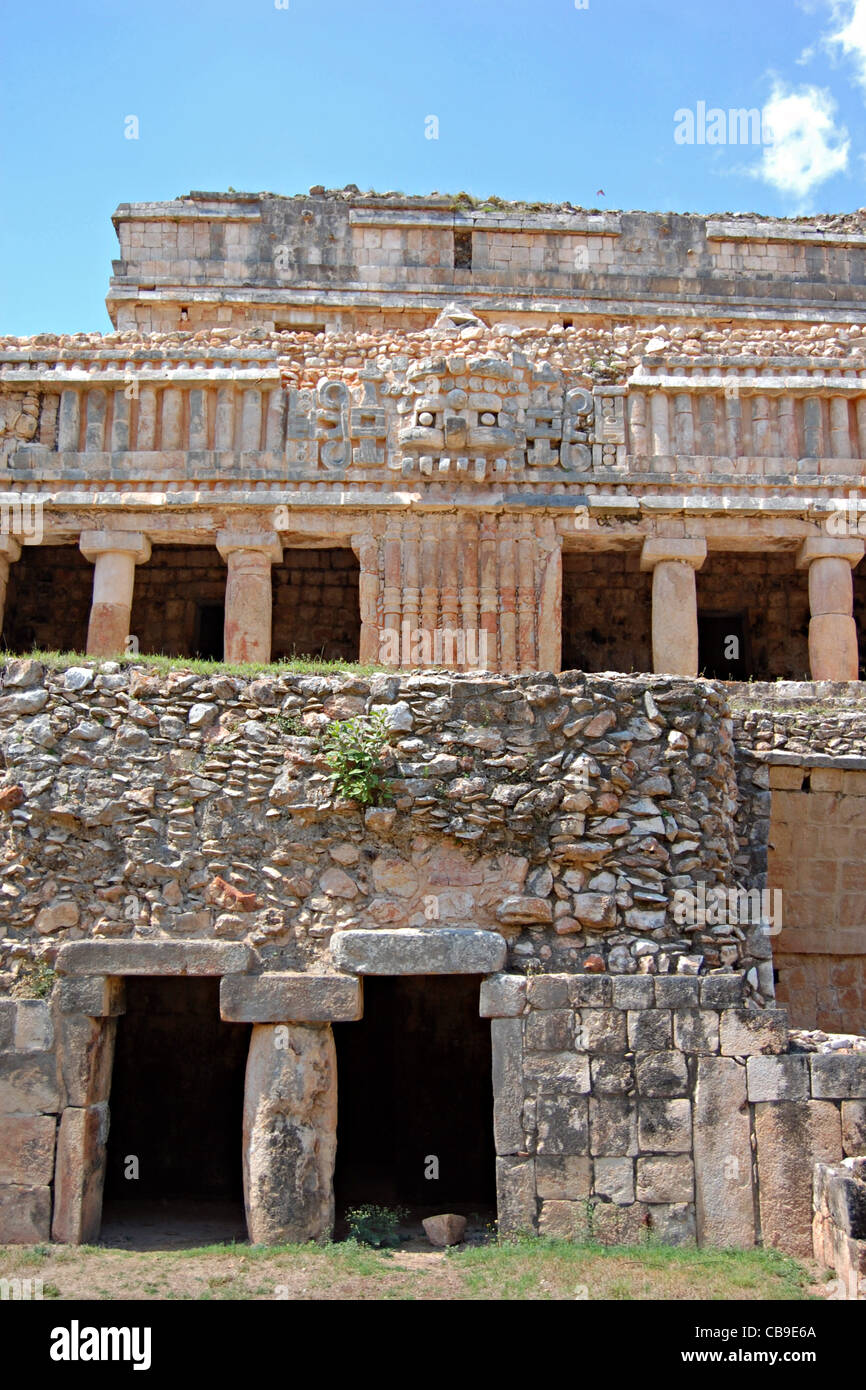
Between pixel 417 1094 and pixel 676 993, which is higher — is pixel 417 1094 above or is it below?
below

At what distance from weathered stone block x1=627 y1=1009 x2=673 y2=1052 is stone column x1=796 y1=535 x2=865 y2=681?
8.00 metres

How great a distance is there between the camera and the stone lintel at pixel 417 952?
329 inches

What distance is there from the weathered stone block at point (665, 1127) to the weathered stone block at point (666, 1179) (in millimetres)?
57

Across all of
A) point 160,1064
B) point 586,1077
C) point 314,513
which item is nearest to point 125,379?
point 314,513

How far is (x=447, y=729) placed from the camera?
879 centimetres

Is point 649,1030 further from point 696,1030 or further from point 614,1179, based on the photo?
point 614,1179

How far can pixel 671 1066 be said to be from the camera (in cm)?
823

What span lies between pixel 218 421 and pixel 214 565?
305 centimetres

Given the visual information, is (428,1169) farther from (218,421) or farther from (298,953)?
(218,421)

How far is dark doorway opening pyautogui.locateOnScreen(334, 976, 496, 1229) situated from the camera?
11477 millimetres

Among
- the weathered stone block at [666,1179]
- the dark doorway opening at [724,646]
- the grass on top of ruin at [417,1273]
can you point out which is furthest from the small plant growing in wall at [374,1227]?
the dark doorway opening at [724,646]

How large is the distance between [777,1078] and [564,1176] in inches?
60.8

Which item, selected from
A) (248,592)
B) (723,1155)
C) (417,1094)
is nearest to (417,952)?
(723,1155)
